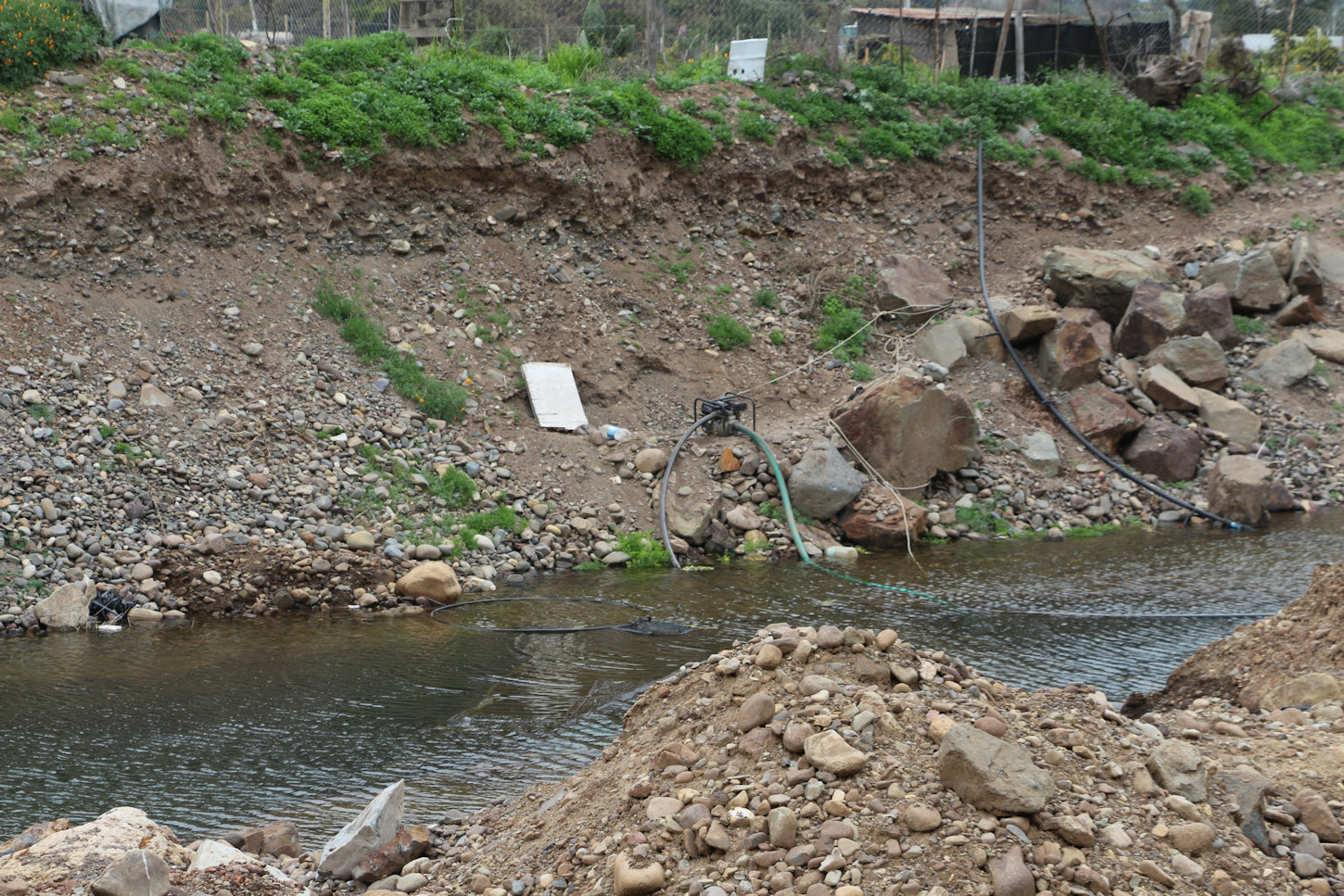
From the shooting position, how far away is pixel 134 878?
10.5ft

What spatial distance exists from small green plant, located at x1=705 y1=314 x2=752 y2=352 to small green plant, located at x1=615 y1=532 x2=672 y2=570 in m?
3.81

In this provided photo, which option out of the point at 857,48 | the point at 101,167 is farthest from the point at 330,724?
the point at 857,48

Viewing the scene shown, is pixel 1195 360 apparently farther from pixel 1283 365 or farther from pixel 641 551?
pixel 641 551

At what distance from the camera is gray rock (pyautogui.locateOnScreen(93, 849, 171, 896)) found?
317 centimetres

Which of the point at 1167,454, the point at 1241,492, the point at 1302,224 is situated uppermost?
the point at 1302,224

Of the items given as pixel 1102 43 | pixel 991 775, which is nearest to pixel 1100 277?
pixel 1102 43

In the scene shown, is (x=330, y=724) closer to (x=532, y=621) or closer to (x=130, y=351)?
(x=532, y=621)

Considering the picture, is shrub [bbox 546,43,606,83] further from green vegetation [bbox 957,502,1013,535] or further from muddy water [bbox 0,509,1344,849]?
muddy water [bbox 0,509,1344,849]

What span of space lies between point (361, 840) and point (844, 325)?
1073 cm

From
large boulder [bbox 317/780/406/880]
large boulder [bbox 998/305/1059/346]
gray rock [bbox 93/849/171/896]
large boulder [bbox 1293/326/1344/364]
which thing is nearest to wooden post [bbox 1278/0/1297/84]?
large boulder [bbox 1293/326/1344/364]

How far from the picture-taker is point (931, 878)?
2.89 metres

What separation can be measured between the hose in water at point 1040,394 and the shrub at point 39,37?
10808 mm

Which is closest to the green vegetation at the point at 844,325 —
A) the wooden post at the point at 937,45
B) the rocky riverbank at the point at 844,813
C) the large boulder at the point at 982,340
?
the large boulder at the point at 982,340

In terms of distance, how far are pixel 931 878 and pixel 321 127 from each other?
1121 centimetres
